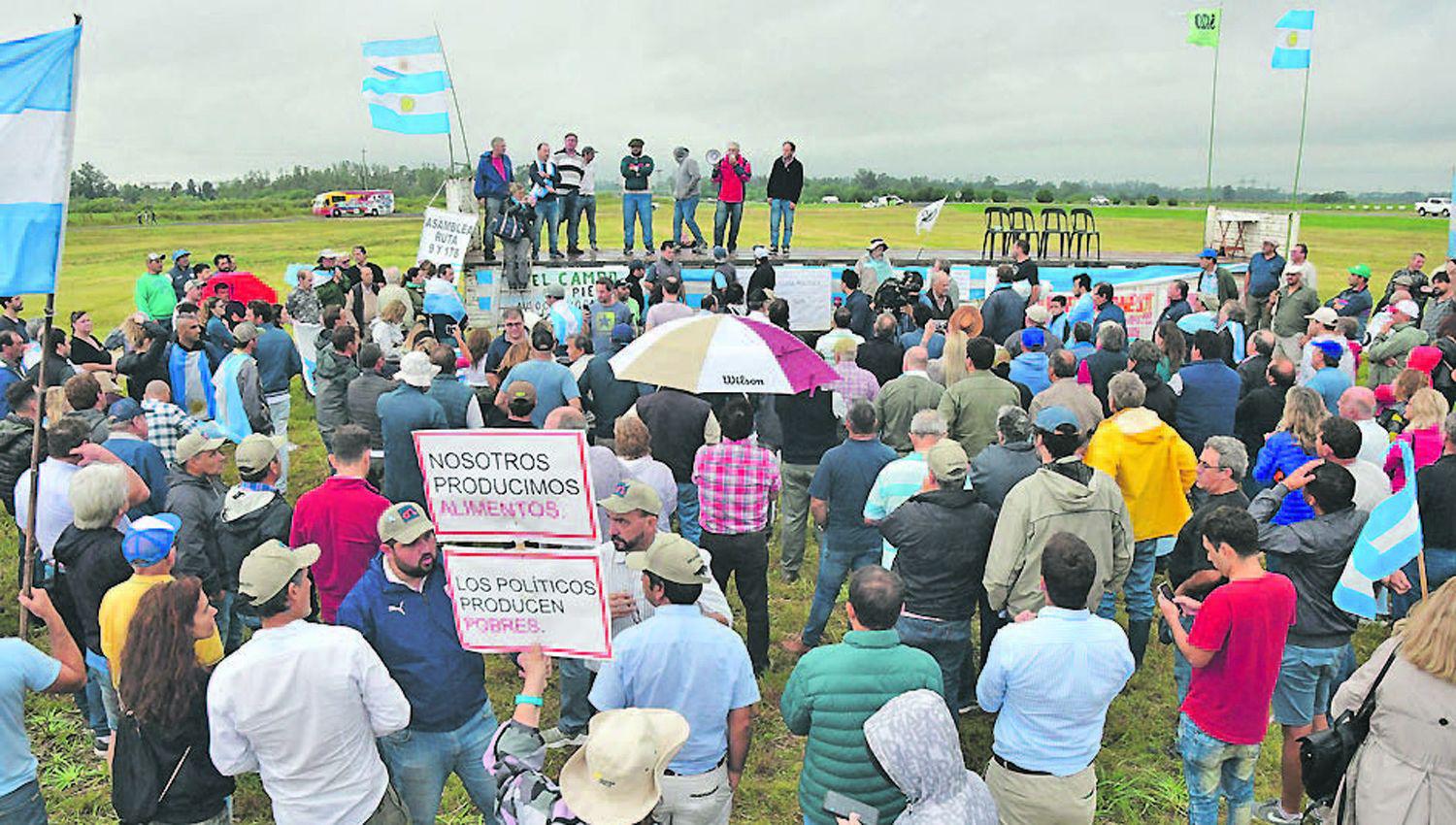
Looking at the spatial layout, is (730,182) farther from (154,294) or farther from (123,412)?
(123,412)

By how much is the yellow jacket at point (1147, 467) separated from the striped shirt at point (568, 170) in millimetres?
11505

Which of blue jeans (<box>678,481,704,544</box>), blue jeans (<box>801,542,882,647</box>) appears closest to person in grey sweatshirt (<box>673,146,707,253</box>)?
blue jeans (<box>678,481,704,544</box>)

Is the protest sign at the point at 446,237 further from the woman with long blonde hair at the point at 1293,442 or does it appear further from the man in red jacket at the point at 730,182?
the woman with long blonde hair at the point at 1293,442

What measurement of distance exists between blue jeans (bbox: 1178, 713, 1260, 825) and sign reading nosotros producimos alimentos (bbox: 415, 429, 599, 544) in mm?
2982

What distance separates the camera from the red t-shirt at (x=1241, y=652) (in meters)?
4.06

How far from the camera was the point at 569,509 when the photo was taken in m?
3.64

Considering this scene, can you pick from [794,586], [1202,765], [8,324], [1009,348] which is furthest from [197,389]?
[1202,765]

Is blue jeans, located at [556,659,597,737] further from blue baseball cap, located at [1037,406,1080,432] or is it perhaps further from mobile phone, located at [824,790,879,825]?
blue baseball cap, located at [1037,406,1080,432]

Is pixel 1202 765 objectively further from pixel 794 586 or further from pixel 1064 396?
pixel 794 586

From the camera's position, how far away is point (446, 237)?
48.7 ft

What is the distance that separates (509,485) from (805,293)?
12.7m

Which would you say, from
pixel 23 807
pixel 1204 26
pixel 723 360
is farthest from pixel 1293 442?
pixel 1204 26

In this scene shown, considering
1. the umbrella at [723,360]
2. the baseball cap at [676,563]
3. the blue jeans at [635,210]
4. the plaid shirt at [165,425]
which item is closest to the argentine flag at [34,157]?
the plaid shirt at [165,425]

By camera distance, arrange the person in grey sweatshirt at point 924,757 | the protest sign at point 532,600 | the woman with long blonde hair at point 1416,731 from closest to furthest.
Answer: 1. the person in grey sweatshirt at point 924,757
2. the woman with long blonde hair at point 1416,731
3. the protest sign at point 532,600
